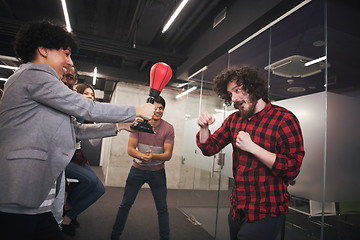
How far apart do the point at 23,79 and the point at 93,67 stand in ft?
18.3

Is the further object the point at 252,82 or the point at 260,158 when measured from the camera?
the point at 252,82

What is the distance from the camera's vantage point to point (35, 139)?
1044 mm

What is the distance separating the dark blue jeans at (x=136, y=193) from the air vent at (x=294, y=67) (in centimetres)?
185

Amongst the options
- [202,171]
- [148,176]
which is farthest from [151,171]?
[202,171]

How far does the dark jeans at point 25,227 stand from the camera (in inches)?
39.7

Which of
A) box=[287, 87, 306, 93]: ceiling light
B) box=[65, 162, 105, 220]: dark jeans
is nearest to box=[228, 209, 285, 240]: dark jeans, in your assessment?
box=[287, 87, 306, 93]: ceiling light

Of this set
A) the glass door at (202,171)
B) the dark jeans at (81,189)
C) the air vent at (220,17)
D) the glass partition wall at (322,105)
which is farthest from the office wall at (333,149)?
the air vent at (220,17)

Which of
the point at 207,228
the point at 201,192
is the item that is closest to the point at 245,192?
the point at 207,228

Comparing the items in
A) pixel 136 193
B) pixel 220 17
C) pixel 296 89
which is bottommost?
pixel 136 193

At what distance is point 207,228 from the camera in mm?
3607

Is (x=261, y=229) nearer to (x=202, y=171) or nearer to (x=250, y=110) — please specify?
(x=250, y=110)

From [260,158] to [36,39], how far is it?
1.46 m

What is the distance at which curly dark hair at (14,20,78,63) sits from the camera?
1.27m

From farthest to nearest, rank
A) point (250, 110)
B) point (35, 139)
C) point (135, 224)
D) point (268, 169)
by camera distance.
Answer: point (135, 224)
point (250, 110)
point (268, 169)
point (35, 139)
